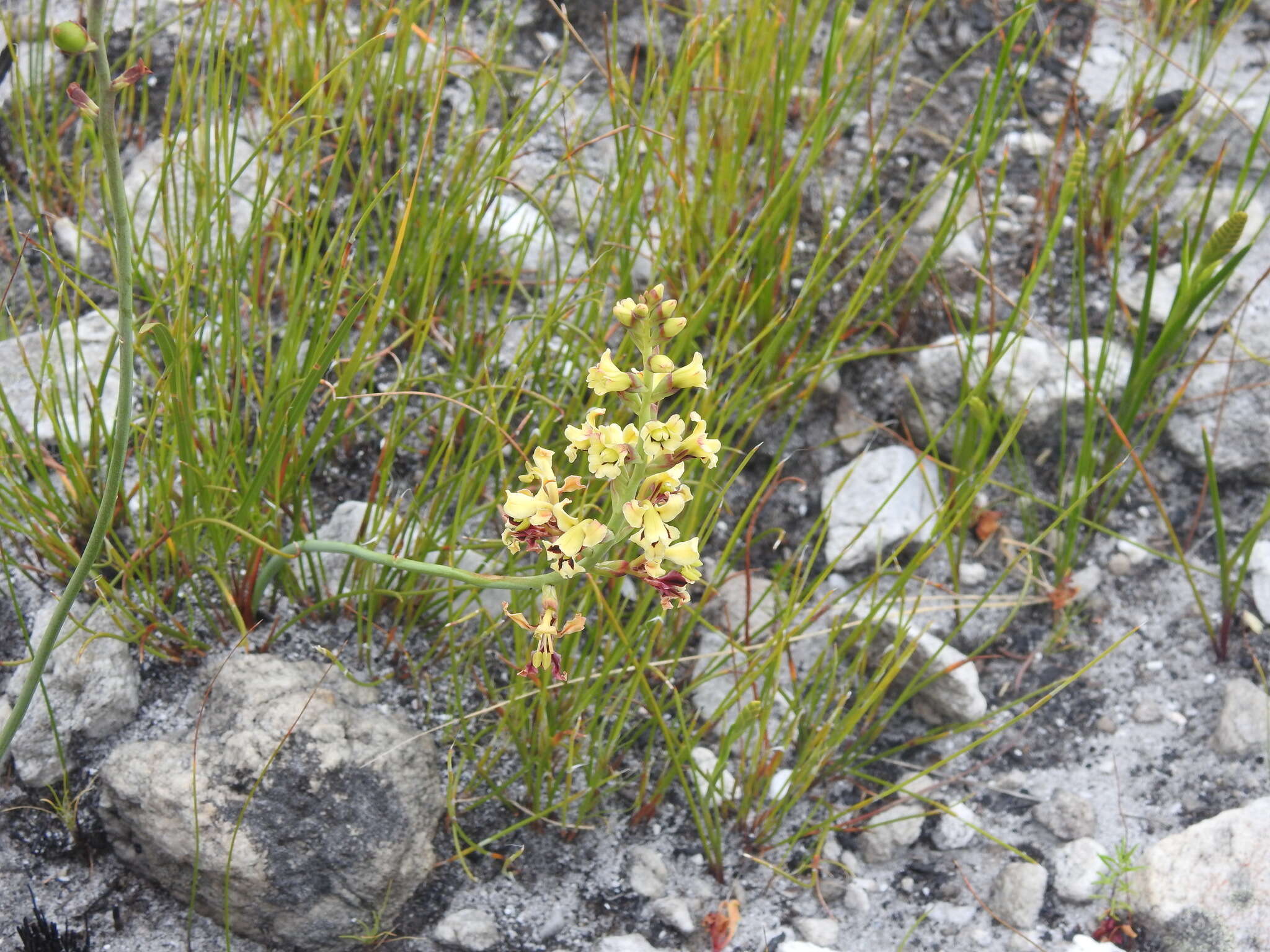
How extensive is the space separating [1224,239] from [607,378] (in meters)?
1.38

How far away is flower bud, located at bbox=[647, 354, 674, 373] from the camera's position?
1228 millimetres

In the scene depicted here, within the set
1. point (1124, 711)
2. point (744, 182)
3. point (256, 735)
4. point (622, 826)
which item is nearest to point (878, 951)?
point (622, 826)

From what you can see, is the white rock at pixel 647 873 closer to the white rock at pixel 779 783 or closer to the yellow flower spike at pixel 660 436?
the white rock at pixel 779 783

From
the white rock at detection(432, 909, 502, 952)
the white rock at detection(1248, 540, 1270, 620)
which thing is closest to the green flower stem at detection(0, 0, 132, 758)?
the white rock at detection(432, 909, 502, 952)

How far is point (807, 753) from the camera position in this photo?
75.6 inches

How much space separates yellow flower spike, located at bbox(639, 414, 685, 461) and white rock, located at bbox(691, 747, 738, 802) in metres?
0.85

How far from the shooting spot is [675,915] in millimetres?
1829

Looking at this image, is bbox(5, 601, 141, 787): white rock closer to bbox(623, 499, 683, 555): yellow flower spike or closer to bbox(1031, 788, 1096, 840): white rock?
bbox(623, 499, 683, 555): yellow flower spike

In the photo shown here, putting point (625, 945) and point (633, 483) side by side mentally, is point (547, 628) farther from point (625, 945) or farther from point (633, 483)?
point (625, 945)

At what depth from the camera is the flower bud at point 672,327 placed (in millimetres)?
1239

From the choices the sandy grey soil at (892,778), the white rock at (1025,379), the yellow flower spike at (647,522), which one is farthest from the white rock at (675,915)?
the white rock at (1025,379)

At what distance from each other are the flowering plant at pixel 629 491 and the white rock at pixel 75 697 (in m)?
0.78

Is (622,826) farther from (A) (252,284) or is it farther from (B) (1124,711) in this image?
(A) (252,284)

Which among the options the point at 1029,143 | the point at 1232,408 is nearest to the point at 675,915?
the point at 1232,408
